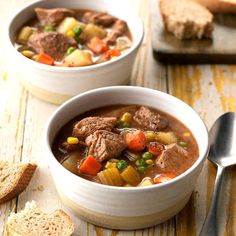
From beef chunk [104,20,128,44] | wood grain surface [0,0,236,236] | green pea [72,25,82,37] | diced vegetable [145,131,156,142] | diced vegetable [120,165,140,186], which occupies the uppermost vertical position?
diced vegetable [120,165,140,186]

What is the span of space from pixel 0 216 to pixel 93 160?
2.21 feet

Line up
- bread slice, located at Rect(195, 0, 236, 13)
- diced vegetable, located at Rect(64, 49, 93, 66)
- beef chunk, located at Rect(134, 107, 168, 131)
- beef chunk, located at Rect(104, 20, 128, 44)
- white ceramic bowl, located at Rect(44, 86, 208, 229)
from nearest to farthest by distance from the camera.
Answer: white ceramic bowl, located at Rect(44, 86, 208, 229)
beef chunk, located at Rect(134, 107, 168, 131)
diced vegetable, located at Rect(64, 49, 93, 66)
beef chunk, located at Rect(104, 20, 128, 44)
bread slice, located at Rect(195, 0, 236, 13)

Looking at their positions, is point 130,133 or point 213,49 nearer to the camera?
point 130,133

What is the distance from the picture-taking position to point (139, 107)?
438 centimetres

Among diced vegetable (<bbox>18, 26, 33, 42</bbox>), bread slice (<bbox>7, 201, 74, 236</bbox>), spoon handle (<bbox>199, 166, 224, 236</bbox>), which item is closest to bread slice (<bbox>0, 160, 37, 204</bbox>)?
bread slice (<bbox>7, 201, 74, 236</bbox>)

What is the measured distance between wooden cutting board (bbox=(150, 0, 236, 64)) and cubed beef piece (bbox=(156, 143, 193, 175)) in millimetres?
1575

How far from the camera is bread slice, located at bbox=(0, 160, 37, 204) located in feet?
13.0

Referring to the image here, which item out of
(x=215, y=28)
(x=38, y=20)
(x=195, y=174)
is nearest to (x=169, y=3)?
(x=215, y=28)

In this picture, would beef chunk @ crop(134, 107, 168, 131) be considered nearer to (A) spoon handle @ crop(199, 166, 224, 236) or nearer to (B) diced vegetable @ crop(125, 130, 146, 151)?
(B) diced vegetable @ crop(125, 130, 146, 151)

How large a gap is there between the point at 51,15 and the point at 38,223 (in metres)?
2.12

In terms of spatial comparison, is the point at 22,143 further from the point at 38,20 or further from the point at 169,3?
the point at 169,3

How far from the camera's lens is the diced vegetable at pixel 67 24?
206 inches

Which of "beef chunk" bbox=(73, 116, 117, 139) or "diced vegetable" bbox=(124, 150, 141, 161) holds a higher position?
"beef chunk" bbox=(73, 116, 117, 139)

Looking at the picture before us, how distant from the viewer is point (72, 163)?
3871 mm
